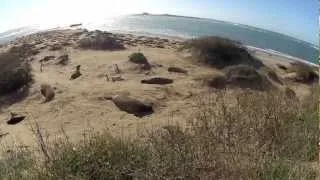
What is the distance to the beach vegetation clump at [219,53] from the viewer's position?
18.5m

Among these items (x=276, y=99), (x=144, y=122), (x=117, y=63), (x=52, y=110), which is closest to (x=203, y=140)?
(x=276, y=99)

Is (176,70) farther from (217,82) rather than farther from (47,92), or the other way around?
(47,92)

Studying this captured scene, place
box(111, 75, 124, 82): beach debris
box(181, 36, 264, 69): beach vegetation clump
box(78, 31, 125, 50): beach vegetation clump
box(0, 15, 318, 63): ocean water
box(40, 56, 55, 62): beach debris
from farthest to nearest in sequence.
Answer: box(0, 15, 318, 63): ocean water < box(78, 31, 125, 50): beach vegetation clump < box(40, 56, 55, 62): beach debris < box(181, 36, 264, 69): beach vegetation clump < box(111, 75, 124, 82): beach debris

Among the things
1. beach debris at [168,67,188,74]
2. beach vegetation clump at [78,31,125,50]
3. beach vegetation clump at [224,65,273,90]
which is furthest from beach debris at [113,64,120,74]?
beach vegetation clump at [78,31,125,50]

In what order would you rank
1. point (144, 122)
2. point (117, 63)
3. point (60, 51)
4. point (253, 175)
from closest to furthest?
1. point (253, 175)
2. point (144, 122)
3. point (117, 63)
4. point (60, 51)

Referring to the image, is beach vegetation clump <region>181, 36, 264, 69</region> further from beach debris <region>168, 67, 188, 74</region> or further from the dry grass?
the dry grass

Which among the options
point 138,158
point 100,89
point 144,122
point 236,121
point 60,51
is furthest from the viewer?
point 60,51

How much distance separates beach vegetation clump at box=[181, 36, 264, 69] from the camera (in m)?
18.5

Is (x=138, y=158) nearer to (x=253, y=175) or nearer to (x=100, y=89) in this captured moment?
(x=253, y=175)

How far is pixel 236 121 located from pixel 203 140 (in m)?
1.00

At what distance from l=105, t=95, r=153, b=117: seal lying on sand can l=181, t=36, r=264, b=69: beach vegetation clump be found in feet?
20.9

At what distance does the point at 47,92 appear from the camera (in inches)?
561

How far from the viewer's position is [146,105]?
39.6ft

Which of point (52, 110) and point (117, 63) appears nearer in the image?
point (52, 110)
